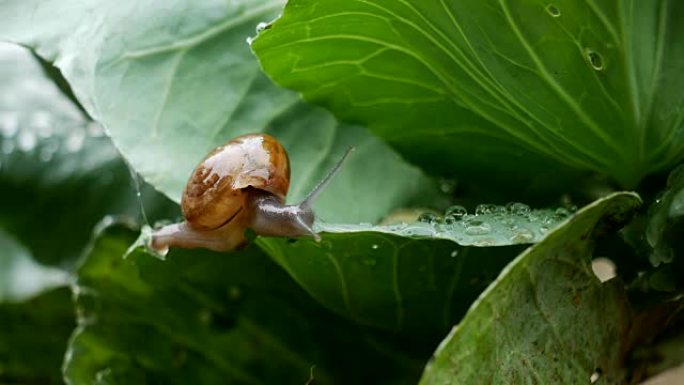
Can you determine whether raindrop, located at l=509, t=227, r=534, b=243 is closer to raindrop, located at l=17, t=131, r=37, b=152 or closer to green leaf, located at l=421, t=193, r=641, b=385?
green leaf, located at l=421, t=193, r=641, b=385

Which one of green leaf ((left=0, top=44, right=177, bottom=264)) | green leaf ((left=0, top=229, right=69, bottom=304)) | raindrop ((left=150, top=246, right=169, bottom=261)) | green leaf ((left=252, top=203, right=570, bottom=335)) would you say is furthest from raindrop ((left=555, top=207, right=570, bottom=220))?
green leaf ((left=0, top=229, right=69, bottom=304))

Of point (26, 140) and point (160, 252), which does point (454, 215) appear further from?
point (26, 140)

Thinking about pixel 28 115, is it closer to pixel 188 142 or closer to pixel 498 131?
pixel 188 142

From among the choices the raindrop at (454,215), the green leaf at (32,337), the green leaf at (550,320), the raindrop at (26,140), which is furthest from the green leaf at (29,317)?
the green leaf at (550,320)

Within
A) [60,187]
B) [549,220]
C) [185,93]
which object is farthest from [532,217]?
[60,187]

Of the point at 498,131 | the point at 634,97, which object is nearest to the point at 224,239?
the point at 498,131

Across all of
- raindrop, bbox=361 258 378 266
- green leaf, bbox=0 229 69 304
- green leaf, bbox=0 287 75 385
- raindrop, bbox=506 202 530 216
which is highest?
raindrop, bbox=361 258 378 266
